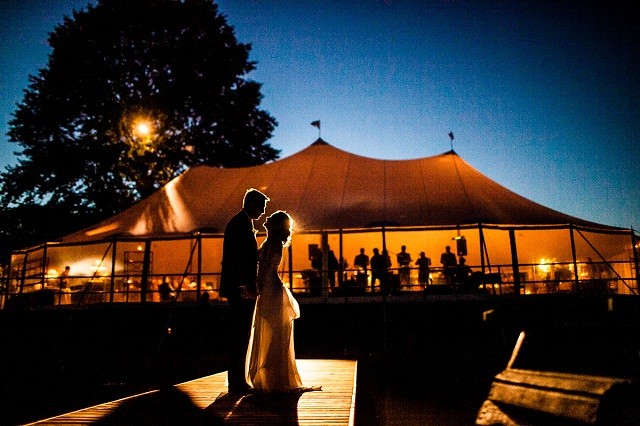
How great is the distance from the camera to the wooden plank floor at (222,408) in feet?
6.87

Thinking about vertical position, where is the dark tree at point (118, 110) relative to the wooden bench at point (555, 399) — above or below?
above

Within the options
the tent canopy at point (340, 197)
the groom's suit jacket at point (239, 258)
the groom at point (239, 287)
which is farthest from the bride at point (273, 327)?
the tent canopy at point (340, 197)

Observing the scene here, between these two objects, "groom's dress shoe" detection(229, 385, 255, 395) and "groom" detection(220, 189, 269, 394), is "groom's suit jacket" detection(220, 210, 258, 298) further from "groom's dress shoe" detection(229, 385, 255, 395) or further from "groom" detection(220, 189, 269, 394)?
"groom's dress shoe" detection(229, 385, 255, 395)

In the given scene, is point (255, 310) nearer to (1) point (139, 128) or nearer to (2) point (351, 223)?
(2) point (351, 223)

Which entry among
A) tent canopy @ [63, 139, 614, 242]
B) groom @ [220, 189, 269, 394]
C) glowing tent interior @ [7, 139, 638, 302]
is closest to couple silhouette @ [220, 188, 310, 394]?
groom @ [220, 189, 269, 394]

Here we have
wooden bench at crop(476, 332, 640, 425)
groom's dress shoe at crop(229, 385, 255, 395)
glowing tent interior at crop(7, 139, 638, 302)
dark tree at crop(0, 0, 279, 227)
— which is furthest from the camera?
dark tree at crop(0, 0, 279, 227)

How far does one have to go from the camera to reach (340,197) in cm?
971

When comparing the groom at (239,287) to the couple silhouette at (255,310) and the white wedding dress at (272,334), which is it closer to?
the couple silhouette at (255,310)

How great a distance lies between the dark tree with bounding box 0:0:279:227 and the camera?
50.6ft

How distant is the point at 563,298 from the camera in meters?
7.77

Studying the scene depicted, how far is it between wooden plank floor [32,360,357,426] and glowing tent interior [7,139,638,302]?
5.25 m

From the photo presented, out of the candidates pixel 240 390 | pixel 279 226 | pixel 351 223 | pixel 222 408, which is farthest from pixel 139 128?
pixel 222 408

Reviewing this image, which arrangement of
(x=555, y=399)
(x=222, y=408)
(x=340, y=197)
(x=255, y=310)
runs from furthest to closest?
(x=340, y=197) → (x=255, y=310) → (x=222, y=408) → (x=555, y=399)

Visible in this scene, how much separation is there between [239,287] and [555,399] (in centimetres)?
184
